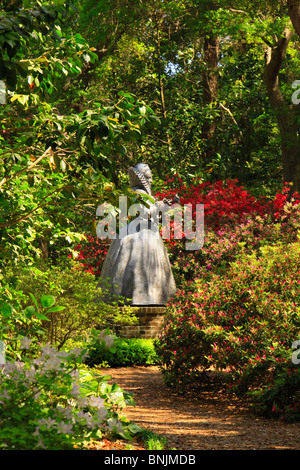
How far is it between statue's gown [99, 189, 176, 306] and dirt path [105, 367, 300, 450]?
2756mm

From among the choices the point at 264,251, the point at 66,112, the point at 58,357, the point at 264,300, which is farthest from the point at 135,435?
the point at 66,112

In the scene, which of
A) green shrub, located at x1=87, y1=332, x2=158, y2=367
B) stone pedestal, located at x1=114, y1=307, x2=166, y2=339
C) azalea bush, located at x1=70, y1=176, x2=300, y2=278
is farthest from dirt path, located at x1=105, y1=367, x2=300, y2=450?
azalea bush, located at x1=70, y1=176, x2=300, y2=278

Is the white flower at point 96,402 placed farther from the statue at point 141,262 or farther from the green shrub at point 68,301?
the statue at point 141,262

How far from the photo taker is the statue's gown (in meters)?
11.5

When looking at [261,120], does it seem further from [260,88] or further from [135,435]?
[135,435]

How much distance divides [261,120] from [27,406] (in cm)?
1725

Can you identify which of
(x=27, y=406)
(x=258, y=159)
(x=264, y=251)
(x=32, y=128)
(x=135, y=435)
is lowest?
(x=135, y=435)

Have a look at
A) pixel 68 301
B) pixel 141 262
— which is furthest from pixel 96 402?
pixel 141 262

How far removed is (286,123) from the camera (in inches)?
651

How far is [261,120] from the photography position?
1950 cm

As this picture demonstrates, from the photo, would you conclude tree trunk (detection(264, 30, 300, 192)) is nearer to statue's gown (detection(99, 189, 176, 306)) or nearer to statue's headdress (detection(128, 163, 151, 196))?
statue's gown (detection(99, 189, 176, 306))

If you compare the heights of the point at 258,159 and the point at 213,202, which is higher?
the point at 258,159

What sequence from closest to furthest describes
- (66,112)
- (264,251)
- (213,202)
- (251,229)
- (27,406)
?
(27,406) < (264,251) < (251,229) < (213,202) < (66,112)

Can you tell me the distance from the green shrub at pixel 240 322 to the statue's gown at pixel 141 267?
9.62 feet
